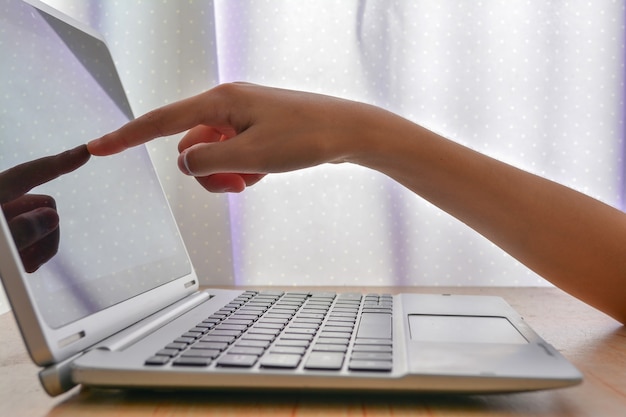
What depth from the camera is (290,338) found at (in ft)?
1.76

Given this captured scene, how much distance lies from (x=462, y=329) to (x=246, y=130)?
0.90 feet

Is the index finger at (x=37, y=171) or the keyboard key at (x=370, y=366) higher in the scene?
the index finger at (x=37, y=171)

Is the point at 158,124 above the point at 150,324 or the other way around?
above

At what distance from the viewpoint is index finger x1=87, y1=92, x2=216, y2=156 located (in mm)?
625

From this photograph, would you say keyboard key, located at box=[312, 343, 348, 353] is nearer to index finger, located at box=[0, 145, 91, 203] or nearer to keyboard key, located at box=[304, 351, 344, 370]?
keyboard key, located at box=[304, 351, 344, 370]

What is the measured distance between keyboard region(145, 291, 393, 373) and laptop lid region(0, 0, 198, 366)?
0.28 ft

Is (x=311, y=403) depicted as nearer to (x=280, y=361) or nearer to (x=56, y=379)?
(x=280, y=361)

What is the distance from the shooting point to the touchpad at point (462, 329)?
56 centimetres

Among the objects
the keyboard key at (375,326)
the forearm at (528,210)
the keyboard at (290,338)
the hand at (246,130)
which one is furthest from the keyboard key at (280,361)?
the forearm at (528,210)

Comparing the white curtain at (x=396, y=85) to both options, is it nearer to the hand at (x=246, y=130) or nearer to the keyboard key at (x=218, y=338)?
the hand at (x=246, y=130)

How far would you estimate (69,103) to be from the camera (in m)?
0.70

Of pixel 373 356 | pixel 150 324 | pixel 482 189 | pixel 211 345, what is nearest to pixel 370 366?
pixel 373 356

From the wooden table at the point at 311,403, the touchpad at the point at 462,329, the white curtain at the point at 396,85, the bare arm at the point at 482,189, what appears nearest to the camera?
the wooden table at the point at 311,403

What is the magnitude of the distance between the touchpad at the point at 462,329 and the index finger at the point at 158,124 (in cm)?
29
